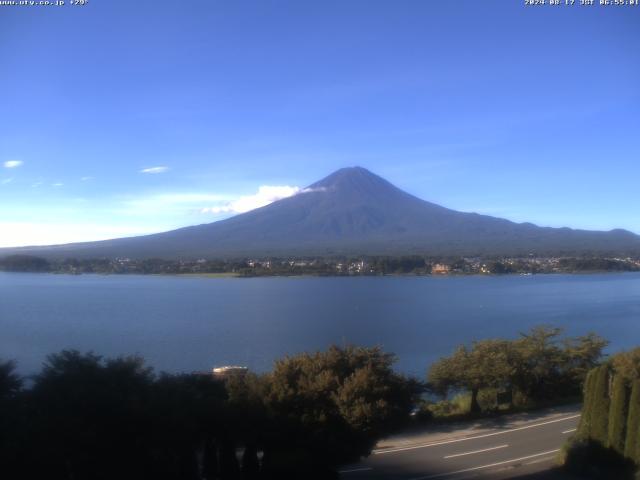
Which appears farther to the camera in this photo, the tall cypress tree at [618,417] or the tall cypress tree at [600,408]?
the tall cypress tree at [600,408]

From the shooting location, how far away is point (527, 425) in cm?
1083

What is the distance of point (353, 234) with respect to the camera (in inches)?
3123

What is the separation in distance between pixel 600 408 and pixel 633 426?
0.50 m

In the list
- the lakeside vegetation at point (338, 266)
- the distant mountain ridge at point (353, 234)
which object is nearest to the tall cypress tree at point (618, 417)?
the lakeside vegetation at point (338, 266)

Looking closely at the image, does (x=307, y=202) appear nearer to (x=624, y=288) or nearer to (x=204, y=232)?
(x=204, y=232)

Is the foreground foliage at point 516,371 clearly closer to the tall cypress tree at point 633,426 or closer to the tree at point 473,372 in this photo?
the tree at point 473,372

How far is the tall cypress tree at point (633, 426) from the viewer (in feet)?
25.5

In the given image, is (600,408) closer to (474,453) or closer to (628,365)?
(628,365)

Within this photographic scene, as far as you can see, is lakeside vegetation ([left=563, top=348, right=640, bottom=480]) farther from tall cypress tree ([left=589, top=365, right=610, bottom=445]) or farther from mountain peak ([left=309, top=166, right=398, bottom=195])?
mountain peak ([left=309, top=166, right=398, bottom=195])

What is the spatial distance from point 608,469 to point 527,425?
9.69 feet

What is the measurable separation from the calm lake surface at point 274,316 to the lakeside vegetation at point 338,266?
2.58 m

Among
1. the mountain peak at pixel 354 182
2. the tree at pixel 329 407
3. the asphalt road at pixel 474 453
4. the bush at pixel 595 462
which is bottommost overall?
the asphalt road at pixel 474 453

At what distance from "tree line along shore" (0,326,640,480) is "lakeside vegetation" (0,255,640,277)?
124 feet

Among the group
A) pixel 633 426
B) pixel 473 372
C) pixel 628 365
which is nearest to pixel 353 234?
pixel 473 372
